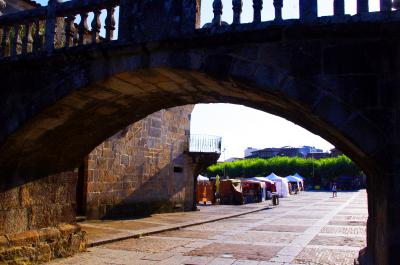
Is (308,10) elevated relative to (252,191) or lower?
elevated

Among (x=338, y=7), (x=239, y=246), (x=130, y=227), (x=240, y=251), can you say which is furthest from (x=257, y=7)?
(x=130, y=227)

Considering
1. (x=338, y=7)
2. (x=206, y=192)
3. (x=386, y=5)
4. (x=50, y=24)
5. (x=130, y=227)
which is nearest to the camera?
(x=386, y=5)

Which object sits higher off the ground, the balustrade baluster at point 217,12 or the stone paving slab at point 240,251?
the balustrade baluster at point 217,12

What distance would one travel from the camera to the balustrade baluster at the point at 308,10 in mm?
4297

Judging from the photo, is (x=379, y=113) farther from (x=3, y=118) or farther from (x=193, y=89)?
(x=3, y=118)

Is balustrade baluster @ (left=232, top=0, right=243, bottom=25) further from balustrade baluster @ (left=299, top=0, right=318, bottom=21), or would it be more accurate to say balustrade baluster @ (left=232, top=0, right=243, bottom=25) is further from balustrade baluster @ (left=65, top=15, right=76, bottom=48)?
balustrade baluster @ (left=65, top=15, right=76, bottom=48)

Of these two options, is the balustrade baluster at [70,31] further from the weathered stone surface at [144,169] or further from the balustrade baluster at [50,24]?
the weathered stone surface at [144,169]

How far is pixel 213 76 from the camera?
187 inches

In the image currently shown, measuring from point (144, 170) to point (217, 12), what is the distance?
11787 millimetres

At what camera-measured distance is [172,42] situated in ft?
16.0

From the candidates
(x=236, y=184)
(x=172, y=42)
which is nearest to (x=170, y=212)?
(x=236, y=184)

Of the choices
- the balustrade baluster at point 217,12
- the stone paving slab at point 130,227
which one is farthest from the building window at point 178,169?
the balustrade baluster at point 217,12

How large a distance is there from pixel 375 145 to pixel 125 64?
290 centimetres

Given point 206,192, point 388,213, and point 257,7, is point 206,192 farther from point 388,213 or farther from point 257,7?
point 388,213
